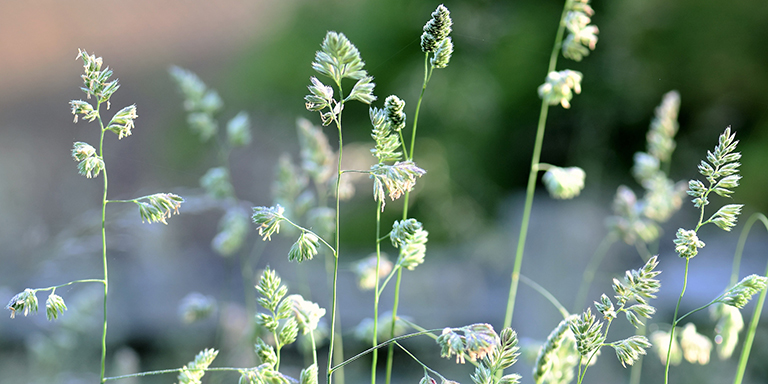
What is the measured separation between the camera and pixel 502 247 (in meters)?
1.80

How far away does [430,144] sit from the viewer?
70.0 inches

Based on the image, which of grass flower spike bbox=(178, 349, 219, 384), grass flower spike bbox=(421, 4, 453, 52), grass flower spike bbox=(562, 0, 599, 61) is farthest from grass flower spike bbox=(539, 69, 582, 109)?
grass flower spike bbox=(178, 349, 219, 384)

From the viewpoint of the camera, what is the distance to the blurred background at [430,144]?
1560mm

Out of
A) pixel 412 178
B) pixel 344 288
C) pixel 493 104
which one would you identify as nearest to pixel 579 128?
pixel 493 104

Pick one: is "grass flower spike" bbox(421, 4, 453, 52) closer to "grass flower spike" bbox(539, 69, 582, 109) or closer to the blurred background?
"grass flower spike" bbox(539, 69, 582, 109)

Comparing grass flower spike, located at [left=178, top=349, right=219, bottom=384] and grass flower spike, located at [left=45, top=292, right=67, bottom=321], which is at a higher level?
grass flower spike, located at [left=45, top=292, right=67, bottom=321]

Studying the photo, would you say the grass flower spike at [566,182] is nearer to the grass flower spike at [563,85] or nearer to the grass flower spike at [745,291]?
the grass flower spike at [563,85]

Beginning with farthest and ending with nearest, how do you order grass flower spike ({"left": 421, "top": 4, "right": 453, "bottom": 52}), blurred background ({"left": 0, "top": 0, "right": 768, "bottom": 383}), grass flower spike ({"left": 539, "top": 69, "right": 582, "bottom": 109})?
1. blurred background ({"left": 0, "top": 0, "right": 768, "bottom": 383})
2. grass flower spike ({"left": 539, "top": 69, "right": 582, "bottom": 109})
3. grass flower spike ({"left": 421, "top": 4, "right": 453, "bottom": 52})

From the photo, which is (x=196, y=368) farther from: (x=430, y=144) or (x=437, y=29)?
(x=430, y=144)

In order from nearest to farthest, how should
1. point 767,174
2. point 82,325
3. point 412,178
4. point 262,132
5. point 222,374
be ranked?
1. point 412,178
2. point 222,374
3. point 82,325
4. point 767,174
5. point 262,132

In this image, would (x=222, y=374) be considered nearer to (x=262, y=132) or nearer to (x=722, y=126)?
(x=262, y=132)

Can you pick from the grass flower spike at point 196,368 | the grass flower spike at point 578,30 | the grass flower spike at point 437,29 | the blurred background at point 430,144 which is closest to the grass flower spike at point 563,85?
the grass flower spike at point 578,30

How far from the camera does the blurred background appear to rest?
5.12 feet

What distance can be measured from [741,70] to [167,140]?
6.31 feet
